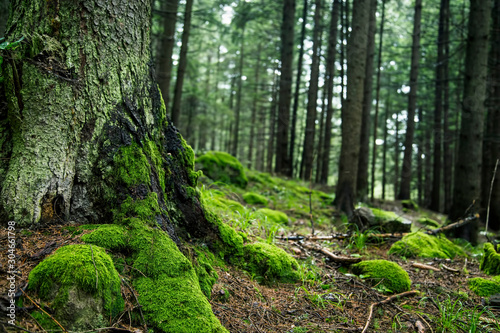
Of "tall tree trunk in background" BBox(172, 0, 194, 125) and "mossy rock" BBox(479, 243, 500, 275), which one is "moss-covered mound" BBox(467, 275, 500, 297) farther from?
"tall tree trunk in background" BBox(172, 0, 194, 125)

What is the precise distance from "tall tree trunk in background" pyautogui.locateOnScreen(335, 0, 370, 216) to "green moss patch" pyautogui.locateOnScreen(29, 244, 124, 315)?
755 centimetres

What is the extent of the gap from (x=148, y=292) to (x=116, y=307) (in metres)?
0.24

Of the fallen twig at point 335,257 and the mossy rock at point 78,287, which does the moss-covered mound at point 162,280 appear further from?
the fallen twig at point 335,257

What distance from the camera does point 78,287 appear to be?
1.80 meters

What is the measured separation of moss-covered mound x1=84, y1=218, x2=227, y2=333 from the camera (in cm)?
204

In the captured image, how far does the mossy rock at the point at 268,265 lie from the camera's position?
134 inches

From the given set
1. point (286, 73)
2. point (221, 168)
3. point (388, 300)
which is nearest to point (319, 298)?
point (388, 300)

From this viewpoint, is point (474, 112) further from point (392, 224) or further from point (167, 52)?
point (167, 52)

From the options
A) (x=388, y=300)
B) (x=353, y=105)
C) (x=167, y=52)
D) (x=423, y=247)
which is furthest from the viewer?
(x=167, y=52)

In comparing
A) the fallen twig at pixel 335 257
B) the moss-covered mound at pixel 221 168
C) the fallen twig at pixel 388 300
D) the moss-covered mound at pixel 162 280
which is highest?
the moss-covered mound at pixel 221 168

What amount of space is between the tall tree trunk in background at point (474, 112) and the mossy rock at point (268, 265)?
591cm

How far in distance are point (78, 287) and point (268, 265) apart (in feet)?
6.80

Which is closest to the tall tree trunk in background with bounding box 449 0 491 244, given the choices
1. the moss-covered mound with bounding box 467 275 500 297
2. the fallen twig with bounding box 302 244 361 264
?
the moss-covered mound with bounding box 467 275 500 297

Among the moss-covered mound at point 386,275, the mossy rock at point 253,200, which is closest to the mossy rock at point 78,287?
the moss-covered mound at point 386,275
